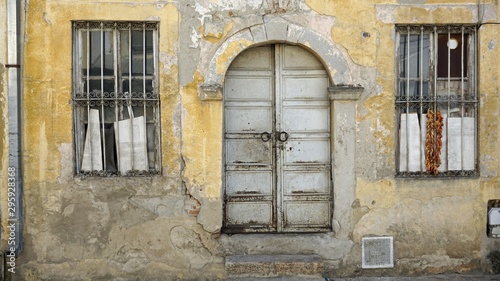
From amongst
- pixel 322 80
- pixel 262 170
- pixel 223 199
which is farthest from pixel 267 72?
pixel 223 199

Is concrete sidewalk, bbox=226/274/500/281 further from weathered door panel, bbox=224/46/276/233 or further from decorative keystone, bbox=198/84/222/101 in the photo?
decorative keystone, bbox=198/84/222/101

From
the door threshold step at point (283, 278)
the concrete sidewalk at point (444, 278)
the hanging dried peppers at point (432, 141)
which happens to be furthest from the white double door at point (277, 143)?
the hanging dried peppers at point (432, 141)

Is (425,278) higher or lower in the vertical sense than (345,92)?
lower

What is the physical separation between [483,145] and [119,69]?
440cm

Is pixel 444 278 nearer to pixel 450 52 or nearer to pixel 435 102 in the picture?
pixel 435 102

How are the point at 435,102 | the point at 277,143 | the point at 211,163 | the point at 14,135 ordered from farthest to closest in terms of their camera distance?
the point at 277,143, the point at 435,102, the point at 211,163, the point at 14,135

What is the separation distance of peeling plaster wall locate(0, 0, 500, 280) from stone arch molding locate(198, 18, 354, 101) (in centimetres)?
1

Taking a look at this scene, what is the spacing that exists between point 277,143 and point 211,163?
0.87m

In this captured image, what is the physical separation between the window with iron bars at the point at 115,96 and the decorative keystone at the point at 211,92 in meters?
0.56

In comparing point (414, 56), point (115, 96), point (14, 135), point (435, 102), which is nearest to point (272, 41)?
point (414, 56)

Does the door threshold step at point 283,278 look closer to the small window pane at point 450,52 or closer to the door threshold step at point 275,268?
the door threshold step at point 275,268

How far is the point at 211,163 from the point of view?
673cm

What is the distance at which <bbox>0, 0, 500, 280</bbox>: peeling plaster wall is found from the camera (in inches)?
261

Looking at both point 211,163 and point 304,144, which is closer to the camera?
point 211,163
